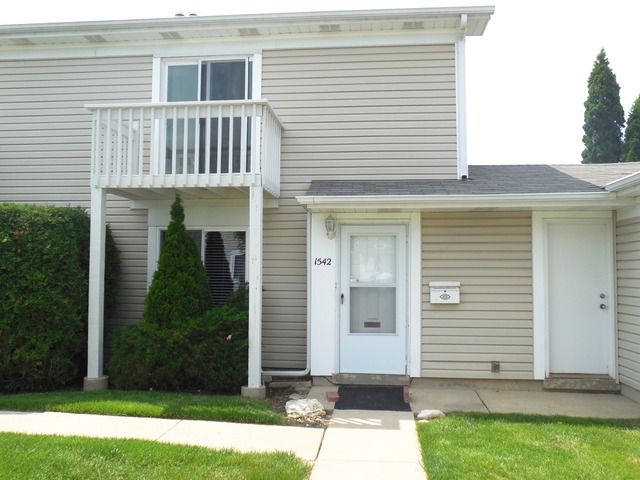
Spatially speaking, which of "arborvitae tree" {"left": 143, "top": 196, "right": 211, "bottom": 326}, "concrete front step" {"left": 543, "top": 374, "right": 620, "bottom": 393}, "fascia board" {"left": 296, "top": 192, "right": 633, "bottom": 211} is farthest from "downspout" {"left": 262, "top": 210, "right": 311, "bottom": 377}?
"concrete front step" {"left": 543, "top": 374, "right": 620, "bottom": 393}

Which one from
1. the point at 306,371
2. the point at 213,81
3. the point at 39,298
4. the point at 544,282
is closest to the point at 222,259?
the point at 306,371

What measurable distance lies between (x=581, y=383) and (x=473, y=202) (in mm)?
2704

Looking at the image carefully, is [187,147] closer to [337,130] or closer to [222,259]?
[222,259]

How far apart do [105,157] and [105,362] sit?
3069mm

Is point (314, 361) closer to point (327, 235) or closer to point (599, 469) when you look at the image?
point (327, 235)

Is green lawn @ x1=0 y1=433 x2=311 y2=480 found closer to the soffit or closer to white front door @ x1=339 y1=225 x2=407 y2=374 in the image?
white front door @ x1=339 y1=225 x2=407 y2=374

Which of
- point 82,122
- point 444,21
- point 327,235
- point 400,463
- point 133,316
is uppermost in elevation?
point 444,21

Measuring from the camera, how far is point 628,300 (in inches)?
240

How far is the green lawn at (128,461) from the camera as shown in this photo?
11.9ft

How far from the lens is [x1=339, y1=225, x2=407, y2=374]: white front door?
262 inches

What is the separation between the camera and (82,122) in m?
7.76

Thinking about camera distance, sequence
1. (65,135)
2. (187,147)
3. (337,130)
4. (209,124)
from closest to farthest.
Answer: (209,124)
(187,147)
(337,130)
(65,135)

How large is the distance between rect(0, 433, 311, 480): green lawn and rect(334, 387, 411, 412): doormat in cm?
177

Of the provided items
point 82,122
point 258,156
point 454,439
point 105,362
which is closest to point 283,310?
point 258,156
